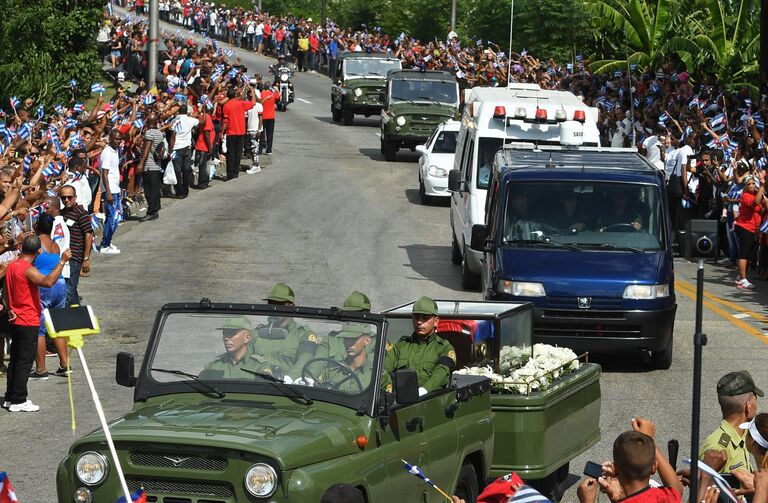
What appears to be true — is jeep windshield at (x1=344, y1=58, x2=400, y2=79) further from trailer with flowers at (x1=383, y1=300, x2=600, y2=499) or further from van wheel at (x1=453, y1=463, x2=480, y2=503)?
van wheel at (x1=453, y1=463, x2=480, y2=503)

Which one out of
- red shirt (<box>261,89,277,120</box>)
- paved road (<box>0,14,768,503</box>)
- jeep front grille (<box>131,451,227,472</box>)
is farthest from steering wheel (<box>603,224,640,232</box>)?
red shirt (<box>261,89,277,120</box>)

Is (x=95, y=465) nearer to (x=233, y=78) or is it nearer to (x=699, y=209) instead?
(x=699, y=209)

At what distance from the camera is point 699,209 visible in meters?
25.3

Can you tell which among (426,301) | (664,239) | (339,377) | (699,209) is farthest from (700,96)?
(339,377)

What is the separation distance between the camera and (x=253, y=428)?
25.7ft

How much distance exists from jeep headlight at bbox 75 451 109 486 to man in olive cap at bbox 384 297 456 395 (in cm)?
251

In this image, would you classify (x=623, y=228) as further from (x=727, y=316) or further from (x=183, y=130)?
(x=183, y=130)

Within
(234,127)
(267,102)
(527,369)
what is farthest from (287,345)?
(267,102)

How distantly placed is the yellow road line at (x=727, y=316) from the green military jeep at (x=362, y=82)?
23497 millimetres

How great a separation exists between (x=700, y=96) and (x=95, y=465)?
2369 centimetres

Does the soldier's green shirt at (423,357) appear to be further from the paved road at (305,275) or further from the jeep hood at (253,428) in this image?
Answer: the paved road at (305,275)

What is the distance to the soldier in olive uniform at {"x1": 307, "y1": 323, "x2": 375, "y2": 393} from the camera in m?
8.53

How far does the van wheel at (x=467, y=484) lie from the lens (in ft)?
31.1

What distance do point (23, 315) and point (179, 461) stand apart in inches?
261
